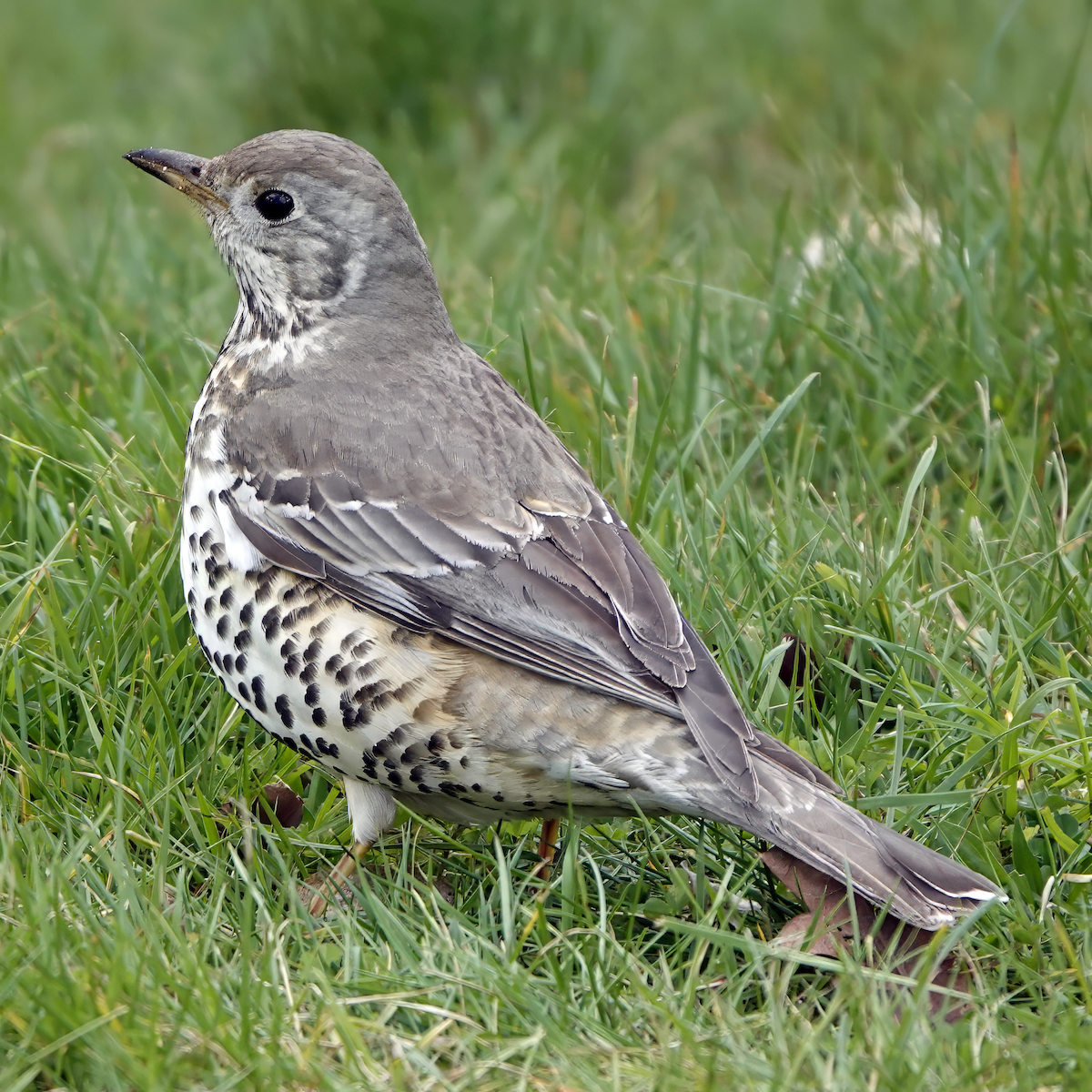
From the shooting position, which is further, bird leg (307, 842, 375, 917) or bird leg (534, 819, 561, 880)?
bird leg (534, 819, 561, 880)

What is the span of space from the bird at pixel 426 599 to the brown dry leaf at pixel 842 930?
84 mm

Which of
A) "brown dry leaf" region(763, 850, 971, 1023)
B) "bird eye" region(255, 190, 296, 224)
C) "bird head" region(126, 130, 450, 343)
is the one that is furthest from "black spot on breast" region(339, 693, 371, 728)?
"bird eye" region(255, 190, 296, 224)

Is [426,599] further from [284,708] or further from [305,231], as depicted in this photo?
[305,231]

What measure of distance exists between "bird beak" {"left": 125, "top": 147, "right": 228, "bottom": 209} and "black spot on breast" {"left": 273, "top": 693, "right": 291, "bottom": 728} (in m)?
1.42

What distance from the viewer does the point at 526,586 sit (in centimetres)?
366

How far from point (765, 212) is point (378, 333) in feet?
13.1

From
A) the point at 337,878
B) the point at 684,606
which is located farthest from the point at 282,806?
the point at 684,606

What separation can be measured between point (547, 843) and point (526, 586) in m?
0.69

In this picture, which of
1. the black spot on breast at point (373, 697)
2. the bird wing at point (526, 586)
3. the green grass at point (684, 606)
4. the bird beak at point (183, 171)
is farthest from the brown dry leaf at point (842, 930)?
the bird beak at point (183, 171)

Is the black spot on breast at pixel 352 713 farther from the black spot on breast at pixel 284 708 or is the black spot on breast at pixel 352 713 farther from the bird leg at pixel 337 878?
the bird leg at pixel 337 878

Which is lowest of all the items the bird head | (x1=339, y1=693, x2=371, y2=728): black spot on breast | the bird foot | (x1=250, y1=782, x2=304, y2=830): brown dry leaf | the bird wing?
the bird foot

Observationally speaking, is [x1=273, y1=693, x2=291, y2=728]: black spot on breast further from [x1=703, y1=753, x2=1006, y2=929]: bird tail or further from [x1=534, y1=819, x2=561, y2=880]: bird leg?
[x1=703, y1=753, x2=1006, y2=929]: bird tail

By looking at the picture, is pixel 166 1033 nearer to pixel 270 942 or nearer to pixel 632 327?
pixel 270 942

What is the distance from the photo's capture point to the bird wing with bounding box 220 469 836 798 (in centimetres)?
353
